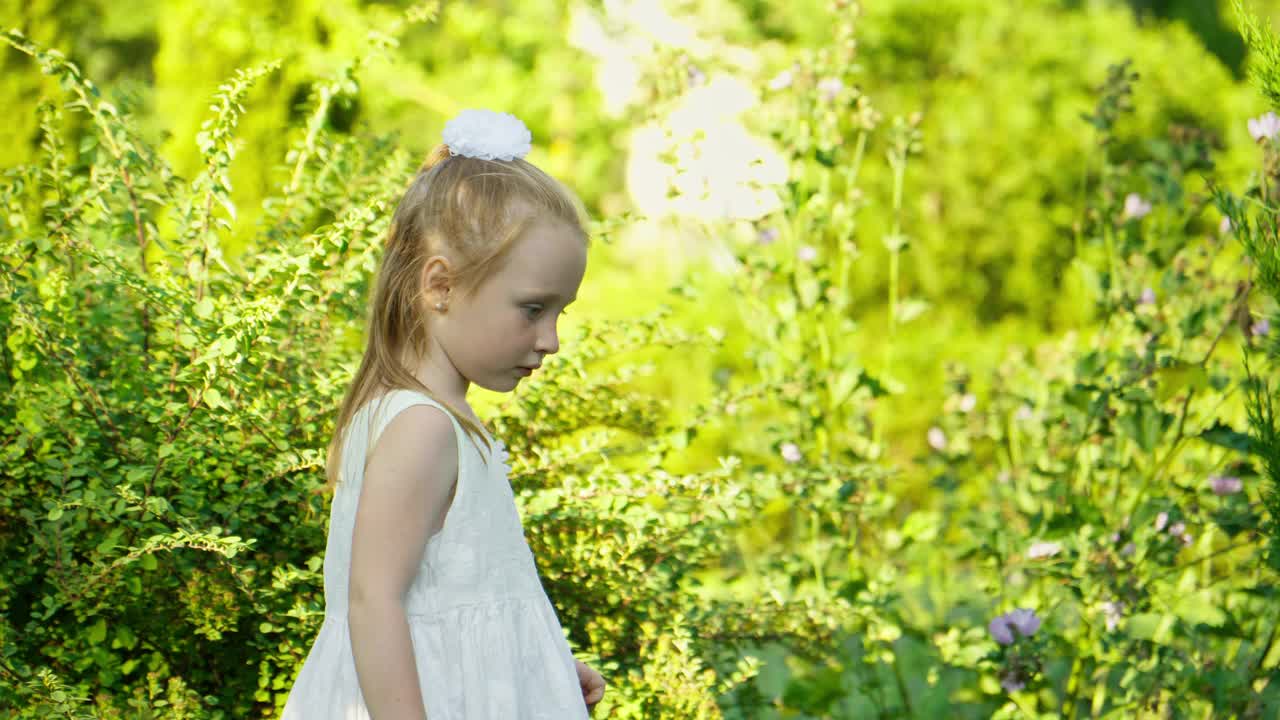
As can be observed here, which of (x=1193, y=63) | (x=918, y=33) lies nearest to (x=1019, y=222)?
(x=918, y=33)

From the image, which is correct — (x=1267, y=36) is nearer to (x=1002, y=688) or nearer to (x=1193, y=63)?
(x=1002, y=688)

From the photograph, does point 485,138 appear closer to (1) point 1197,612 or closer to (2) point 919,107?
(1) point 1197,612

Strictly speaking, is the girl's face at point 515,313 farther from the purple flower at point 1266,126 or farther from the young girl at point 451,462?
the purple flower at point 1266,126

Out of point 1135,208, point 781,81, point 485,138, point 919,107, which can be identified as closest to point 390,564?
point 485,138

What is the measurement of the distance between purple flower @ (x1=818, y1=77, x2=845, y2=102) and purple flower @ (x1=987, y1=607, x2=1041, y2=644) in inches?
57.6

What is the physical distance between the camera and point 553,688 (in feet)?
5.31

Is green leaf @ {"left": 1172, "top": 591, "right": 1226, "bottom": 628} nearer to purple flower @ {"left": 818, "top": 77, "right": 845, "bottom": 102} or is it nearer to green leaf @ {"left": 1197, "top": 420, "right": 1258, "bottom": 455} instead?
green leaf @ {"left": 1197, "top": 420, "right": 1258, "bottom": 455}

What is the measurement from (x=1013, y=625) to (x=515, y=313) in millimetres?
1922

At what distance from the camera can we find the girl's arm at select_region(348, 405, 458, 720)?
4.79 feet

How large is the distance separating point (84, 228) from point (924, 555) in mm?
2364

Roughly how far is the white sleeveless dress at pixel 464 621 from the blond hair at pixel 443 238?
1.8 inches

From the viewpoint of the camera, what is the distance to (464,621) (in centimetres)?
158

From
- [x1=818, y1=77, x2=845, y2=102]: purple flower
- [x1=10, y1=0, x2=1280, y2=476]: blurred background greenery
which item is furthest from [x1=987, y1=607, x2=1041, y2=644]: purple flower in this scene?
[x1=10, y1=0, x2=1280, y2=476]: blurred background greenery

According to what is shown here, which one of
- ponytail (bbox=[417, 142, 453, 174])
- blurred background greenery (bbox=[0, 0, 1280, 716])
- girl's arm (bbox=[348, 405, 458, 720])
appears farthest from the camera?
blurred background greenery (bbox=[0, 0, 1280, 716])
